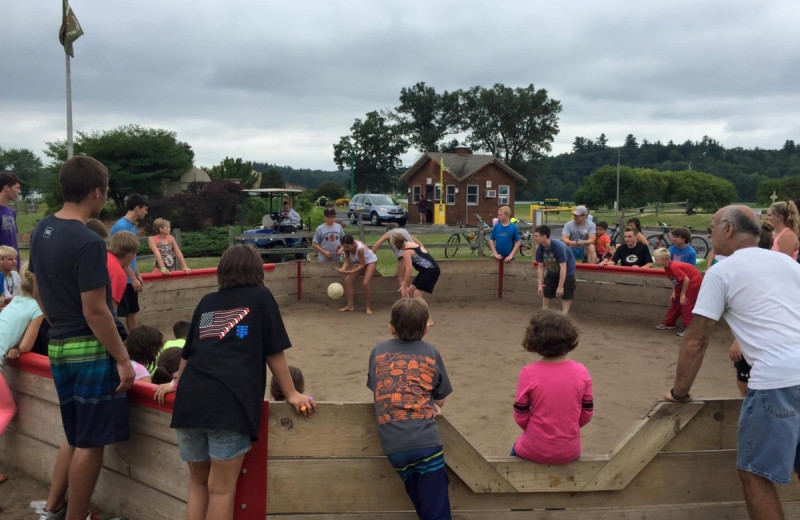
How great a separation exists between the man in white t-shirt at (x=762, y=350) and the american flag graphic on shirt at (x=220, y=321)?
2098 mm

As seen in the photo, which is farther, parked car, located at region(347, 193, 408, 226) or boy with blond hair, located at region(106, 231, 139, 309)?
parked car, located at region(347, 193, 408, 226)

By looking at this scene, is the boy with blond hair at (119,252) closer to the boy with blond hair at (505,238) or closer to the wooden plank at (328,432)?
the wooden plank at (328,432)

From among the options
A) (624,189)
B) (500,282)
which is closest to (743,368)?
(500,282)

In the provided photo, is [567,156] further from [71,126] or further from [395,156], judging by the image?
[71,126]

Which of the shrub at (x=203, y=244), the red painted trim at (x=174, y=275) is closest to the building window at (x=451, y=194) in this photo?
the shrub at (x=203, y=244)

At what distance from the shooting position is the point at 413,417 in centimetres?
288

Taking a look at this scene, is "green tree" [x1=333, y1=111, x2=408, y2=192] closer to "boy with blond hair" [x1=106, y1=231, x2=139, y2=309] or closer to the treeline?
the treeline

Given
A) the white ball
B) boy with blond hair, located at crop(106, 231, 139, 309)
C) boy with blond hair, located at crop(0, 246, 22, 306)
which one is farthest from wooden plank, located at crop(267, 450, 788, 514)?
the white ball

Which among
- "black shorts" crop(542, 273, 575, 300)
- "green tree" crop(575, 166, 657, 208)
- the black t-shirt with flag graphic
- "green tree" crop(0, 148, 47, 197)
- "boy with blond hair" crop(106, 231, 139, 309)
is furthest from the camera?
"green tree" crop(0, 148, 47, 197)

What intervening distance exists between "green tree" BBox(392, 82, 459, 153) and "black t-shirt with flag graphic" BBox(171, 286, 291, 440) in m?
69.8

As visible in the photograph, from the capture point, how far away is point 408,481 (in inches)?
116

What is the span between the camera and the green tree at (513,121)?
69.5 m

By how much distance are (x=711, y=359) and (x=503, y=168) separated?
3355 centimetres

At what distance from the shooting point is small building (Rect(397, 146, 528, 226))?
39.7 metres
